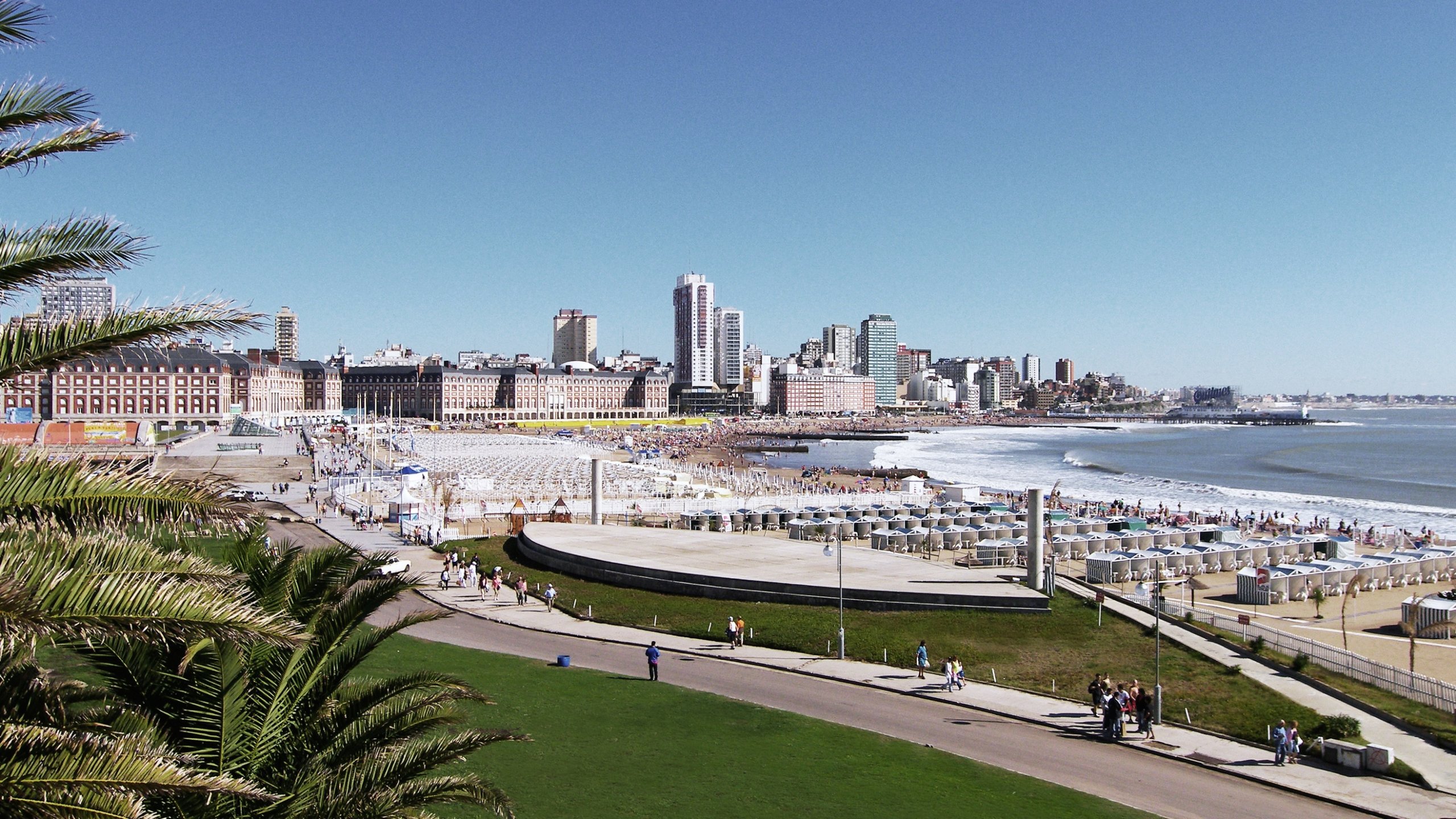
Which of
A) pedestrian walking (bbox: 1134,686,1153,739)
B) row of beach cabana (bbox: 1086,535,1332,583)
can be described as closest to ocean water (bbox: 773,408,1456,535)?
row of beach cabana (bbox: 1086,535,1332,583)

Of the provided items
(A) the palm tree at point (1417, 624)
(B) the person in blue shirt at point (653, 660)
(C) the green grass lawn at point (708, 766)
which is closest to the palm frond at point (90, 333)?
(C) the green grass lawn at point (708, 766)

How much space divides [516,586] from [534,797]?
14599mm

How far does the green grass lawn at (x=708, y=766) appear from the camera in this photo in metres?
12.2

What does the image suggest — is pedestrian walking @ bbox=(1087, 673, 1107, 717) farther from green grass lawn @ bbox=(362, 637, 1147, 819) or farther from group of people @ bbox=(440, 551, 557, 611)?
group of people @ bbox=(440, 551, 557, 611)

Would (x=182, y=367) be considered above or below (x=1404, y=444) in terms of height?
above

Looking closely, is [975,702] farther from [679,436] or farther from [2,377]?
[679,436]

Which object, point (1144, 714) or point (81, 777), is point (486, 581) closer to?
point (1144, 714)

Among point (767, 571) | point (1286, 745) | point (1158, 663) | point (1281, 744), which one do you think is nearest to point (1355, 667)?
point (1158, 663)

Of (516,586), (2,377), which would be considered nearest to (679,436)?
(516,586)

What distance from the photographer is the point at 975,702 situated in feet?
56.6

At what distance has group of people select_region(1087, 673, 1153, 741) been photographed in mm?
15398

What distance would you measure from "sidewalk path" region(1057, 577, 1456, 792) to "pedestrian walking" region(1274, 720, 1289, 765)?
5.26 feet

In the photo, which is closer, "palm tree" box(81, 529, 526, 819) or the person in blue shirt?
"palm tree" box(81, 529, 526, 819)

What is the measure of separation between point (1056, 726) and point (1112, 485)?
5762 cm
